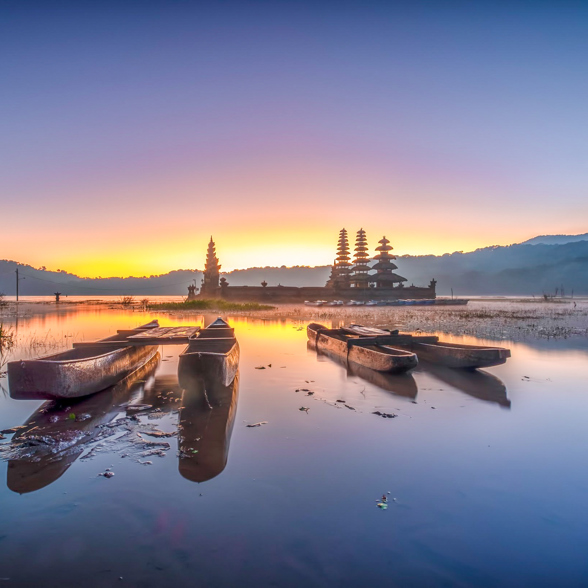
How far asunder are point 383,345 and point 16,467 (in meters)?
8.05

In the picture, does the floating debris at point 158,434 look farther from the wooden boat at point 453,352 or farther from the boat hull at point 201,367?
the wooden boat at point 453,352

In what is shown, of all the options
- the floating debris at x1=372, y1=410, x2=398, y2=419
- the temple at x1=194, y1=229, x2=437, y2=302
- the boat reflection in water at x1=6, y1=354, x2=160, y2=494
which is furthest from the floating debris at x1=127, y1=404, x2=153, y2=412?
the temple at x1=194, y1=229, x2=437, y2=302

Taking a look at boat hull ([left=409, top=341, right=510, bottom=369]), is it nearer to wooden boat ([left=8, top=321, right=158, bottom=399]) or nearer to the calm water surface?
the calm water surface

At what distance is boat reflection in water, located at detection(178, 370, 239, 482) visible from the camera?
13.9ft

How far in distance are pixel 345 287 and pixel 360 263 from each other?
21.7ft

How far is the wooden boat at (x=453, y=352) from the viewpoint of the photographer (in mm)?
8320

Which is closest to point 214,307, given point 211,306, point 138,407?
point 211,306

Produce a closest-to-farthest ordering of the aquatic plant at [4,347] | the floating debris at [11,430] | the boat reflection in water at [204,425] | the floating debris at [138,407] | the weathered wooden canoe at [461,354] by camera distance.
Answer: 1. the boat reflection in water at [204,425]
2. the floating debris at [11,430]
3. the floating debris at [138,407]
4. the weathered wooden canoe at [461,354]
5. the aquatic plant at [4,347]

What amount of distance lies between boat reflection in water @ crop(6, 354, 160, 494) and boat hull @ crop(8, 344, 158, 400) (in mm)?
269

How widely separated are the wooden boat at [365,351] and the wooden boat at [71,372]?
5127 mm

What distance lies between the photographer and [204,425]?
5.50m

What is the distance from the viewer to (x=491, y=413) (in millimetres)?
6281

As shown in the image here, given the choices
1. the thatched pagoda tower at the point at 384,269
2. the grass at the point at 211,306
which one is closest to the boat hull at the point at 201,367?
the grass at the point at 211,306

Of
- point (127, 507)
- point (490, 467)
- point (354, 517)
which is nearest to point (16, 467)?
point (127, 507)
